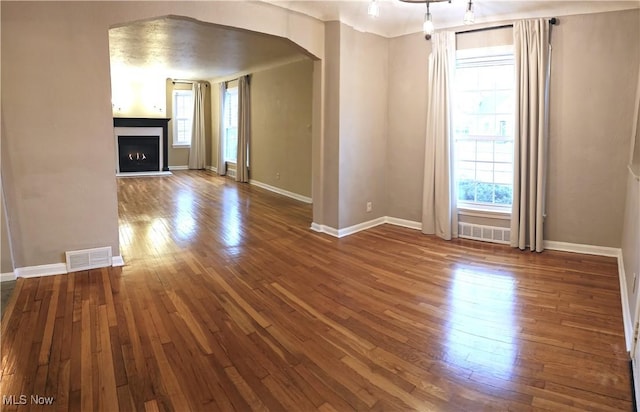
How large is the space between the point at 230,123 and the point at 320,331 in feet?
28.4

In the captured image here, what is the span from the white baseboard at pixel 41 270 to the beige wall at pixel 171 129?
844cm

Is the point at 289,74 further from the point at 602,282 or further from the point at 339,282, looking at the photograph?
the point at 602,282

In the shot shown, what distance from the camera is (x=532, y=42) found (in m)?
4.25

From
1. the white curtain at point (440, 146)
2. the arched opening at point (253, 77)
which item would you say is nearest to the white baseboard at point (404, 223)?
the white curtain at point (440, 146)

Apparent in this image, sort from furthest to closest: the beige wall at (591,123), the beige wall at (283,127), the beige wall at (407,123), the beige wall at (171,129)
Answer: the beige wall at (171,129) < the beige wall at (283,127) < the beige wall at (407,123) < the beige wall at (591,123)

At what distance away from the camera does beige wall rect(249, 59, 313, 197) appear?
7332mm

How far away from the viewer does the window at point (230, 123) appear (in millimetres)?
10219

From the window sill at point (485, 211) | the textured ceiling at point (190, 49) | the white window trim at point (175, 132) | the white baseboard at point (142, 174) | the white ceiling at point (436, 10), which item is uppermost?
the textured ceiling at point (190, 49)

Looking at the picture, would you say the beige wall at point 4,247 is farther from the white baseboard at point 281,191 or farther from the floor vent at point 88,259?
the white baseboard at point 281,191

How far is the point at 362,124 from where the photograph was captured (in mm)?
5215

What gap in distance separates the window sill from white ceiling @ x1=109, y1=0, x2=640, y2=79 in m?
2.09

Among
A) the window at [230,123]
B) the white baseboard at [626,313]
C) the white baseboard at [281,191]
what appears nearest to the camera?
the white baseboard at [626,313]

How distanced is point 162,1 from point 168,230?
8.70ft

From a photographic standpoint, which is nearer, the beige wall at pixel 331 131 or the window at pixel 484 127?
the window at pixel 484 127
